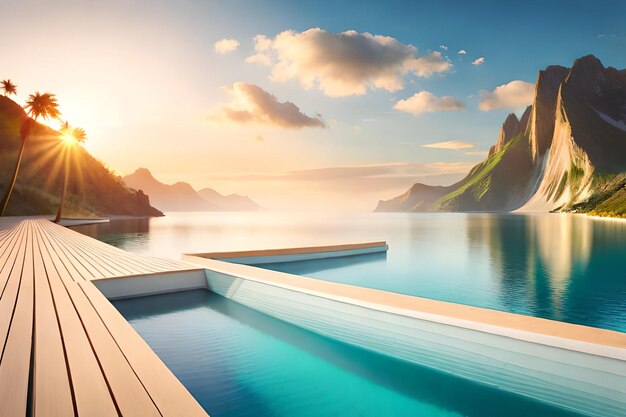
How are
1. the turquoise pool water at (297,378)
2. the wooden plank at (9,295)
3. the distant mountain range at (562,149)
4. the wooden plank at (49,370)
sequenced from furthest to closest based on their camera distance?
the distant mountain range at (562,149)
the turquoise pool water at (297,378)
the wooden plank at (9,295)
the wooden plank at (49,370)

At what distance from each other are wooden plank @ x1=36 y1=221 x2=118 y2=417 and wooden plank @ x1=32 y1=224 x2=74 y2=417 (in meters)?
0.04

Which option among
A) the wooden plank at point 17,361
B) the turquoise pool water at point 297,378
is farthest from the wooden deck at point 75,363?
the turquoise pool water at point 297,378

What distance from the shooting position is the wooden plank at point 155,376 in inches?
81.3

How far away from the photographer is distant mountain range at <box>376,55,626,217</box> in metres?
98.7

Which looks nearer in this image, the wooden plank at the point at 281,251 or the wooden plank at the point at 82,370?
the wooden plank at the point at 82,370

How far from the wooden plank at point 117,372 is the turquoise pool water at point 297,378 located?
1.25 meters

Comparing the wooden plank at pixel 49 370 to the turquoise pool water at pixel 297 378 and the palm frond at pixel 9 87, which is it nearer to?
the turquoise pool water at pixel 297 378

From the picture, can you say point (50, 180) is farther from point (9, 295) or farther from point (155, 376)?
point (155, 376)

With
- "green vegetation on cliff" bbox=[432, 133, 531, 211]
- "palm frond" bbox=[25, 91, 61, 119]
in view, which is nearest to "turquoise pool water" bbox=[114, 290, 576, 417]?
"palm frond" bbox=[25, 91, 61, 119]

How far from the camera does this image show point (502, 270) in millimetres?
12883

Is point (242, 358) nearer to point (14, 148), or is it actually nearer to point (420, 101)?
point (420, 101)

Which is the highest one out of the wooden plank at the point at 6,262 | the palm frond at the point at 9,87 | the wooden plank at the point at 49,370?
the palm frond at the point at 9,87

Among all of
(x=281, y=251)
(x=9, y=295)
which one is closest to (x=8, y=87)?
(x=281, y=251)

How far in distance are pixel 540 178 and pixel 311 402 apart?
146 metres
